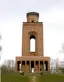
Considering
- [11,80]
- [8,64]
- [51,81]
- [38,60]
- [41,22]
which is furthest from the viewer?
[8,64]

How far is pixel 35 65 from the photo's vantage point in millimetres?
33500

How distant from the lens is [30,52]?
3466cm

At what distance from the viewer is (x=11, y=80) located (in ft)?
44.4

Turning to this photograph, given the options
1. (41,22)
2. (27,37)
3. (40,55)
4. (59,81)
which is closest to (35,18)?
(41,22)

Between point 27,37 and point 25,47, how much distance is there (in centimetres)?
172

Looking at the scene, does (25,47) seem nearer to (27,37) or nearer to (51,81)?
(27,37)

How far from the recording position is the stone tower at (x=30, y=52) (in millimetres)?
32969

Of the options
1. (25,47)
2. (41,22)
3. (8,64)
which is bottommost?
(8,64)

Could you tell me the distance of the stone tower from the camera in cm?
3297

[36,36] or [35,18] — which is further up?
[35,18]

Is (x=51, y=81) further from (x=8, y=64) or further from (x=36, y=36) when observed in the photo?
(x=8, y=64)

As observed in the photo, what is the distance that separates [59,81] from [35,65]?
1789 centimetres

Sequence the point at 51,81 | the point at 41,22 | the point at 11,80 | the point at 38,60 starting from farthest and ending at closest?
the point at 41,22, the point at 38,60, the point at 51,81, the point at 11,80

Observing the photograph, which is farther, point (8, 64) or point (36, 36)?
point (8, 64)
